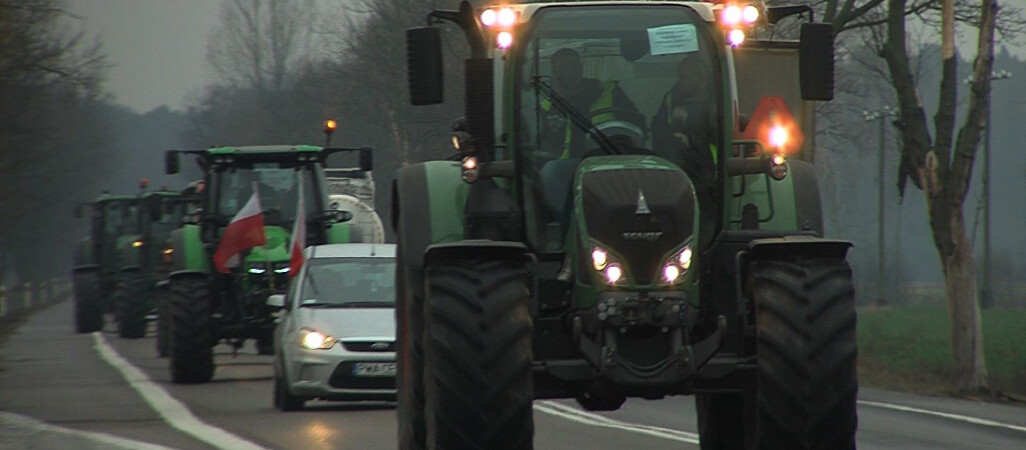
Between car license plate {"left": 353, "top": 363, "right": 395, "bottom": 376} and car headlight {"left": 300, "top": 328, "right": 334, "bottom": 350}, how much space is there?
15.6 inches

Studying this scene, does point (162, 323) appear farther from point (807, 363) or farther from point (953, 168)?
point (807, 363)

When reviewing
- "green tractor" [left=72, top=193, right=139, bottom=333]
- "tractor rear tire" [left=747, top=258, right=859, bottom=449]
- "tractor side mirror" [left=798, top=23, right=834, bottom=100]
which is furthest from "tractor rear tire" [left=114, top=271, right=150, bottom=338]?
"tractor rear tire" [left=747, top=258, right=859, bottom=449]

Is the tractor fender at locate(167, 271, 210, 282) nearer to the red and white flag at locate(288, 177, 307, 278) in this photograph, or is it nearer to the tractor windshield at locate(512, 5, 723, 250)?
the red and white flag at locate(288, 177, 307, 278)

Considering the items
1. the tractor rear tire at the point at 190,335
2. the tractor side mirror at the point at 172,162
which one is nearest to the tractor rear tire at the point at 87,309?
the tractor side mirror at the point at 172,162

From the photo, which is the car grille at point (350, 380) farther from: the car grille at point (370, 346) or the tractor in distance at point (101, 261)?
the tractor in distance at point (101, 261)

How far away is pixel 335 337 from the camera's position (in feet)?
56.2

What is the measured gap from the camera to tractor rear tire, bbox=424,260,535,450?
791 cm

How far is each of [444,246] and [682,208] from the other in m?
1.09

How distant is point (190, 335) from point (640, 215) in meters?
13.6

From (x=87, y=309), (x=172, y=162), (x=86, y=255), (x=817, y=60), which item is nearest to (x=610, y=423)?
(x=817, y=60)

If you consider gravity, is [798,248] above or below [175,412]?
above

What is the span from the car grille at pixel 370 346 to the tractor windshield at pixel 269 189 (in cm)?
602

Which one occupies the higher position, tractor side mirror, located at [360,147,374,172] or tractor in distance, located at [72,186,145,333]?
tractor side mirror, located at [360,147,374,172]

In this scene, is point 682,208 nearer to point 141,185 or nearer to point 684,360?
point 684,360
